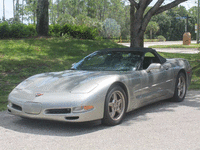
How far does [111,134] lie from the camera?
→ 4.79m

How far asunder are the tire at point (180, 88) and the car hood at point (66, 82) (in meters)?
2.43

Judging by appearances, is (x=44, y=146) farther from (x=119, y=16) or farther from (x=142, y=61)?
(x=119, y=16)

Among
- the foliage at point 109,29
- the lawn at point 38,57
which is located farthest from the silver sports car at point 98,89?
the foliage at point 109,29

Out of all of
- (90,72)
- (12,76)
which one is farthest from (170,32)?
(90,72)

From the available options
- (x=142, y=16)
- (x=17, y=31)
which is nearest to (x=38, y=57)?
(x=17, y=31)

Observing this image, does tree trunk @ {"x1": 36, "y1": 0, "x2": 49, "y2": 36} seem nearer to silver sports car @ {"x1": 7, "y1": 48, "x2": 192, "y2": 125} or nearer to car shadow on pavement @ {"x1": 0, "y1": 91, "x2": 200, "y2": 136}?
silver sports car @ {"x1": 7, "y1": 48, "x2": 192, "y2": 125}

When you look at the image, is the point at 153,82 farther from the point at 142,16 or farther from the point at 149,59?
the point at 142,16

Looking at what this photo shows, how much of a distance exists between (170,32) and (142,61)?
57767mm

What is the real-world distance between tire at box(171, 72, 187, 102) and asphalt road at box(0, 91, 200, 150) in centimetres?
119

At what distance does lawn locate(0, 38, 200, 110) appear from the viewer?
10.9 m

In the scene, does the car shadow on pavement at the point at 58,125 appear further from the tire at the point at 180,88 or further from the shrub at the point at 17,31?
the shrub at the point at 17,31

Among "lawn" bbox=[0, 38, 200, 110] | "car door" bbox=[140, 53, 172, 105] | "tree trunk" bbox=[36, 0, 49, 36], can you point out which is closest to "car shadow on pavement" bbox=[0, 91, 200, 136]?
"car door" bbox=[140, 53, 172, 105]

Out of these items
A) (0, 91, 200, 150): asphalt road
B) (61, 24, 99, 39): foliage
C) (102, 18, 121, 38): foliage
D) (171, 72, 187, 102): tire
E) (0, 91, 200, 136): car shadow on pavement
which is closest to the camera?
(0, 91, 200, 150): asphalt road

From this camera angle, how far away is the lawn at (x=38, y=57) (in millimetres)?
10922
